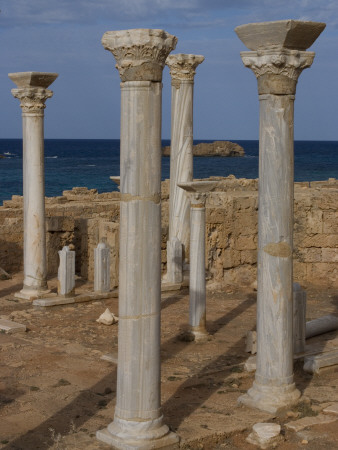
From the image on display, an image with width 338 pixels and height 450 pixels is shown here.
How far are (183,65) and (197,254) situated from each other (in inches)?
193

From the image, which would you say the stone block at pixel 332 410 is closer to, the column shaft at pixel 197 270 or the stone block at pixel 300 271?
the column shaft at pixel 197 270

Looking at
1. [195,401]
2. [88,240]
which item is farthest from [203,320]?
[88,240]

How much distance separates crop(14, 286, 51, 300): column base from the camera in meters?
13.9

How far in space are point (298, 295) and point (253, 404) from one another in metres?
2.17

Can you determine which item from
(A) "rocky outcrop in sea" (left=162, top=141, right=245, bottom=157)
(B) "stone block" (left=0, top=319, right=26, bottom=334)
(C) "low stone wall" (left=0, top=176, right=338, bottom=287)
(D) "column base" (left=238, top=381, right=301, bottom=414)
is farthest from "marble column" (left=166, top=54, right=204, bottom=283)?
(A) "rocky outcrop in sea" (left=162, top=141, right=245, bottom=157)

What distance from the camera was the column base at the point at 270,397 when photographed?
8258 millimetres

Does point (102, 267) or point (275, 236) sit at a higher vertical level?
point (275, 236)

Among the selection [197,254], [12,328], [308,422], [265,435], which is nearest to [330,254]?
[197,254]

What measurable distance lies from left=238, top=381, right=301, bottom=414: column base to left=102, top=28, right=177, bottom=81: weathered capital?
348 cm

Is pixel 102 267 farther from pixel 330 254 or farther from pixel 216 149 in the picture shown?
pixel 216 149

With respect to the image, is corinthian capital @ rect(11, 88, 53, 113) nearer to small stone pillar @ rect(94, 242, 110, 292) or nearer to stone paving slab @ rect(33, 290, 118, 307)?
small stone pillar @ rect(94, 242, 110, 292)

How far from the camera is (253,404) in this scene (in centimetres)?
836

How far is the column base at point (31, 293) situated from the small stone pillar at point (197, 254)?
3.43 m

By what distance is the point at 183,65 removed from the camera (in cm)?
1488
